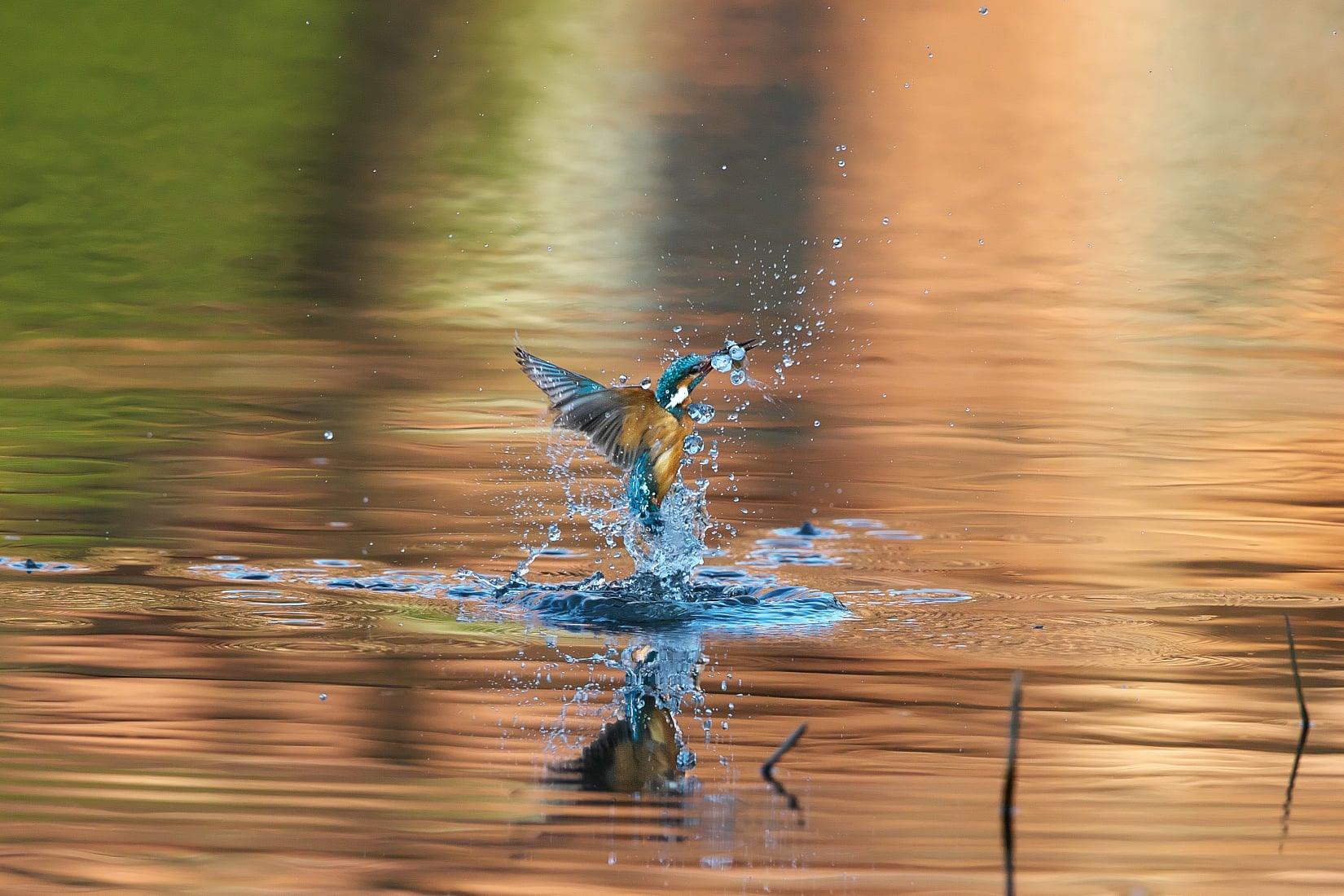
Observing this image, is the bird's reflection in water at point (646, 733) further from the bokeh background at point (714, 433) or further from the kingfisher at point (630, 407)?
the kingfisher at point (630, 407)

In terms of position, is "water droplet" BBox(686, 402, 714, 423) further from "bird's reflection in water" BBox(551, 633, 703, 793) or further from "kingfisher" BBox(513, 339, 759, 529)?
"bird's reflection in water" BBox(551, 633, 703, 793)

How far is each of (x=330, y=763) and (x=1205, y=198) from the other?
13.4 metres

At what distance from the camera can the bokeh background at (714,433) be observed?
4.34 meters

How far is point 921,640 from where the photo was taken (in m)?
6.00

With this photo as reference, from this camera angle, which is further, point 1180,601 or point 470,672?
point 1180,601

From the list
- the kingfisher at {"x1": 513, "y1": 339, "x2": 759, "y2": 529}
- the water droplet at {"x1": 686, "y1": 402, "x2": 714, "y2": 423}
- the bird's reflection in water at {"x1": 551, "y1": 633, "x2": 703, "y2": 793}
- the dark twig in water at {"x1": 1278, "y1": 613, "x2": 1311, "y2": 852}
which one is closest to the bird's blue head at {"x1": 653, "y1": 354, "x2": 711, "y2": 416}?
the kingfisher at {"x1": 513, "y1": 339, "x2": 759, "y2": 529}

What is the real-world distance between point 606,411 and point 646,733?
4.79 ft

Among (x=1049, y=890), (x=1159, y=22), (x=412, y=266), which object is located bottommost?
(x=1049, y=890)

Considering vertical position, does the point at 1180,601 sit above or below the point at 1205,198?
below

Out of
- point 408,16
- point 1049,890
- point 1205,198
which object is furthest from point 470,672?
point 408,16

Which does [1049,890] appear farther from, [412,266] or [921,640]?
[412,266]

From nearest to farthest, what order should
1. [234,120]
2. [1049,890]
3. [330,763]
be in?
[1049,890], [330,763], [234,120]

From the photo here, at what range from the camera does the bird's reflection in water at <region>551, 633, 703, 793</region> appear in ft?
15.0

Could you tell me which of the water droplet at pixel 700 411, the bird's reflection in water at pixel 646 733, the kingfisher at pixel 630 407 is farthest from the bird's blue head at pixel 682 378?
the bird's reflection in water at pixel 646 733
